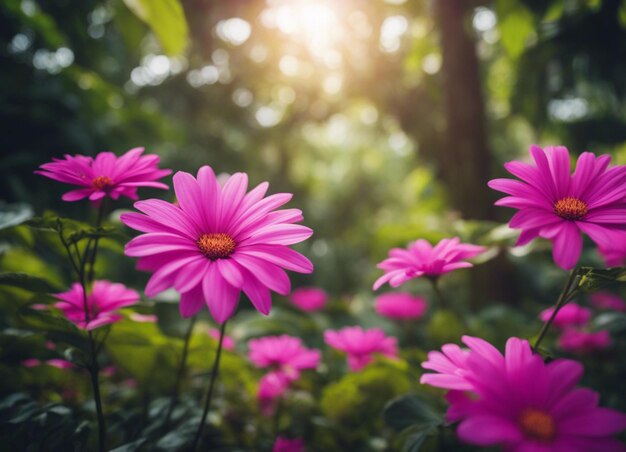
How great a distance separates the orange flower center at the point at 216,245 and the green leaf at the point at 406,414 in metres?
0.34

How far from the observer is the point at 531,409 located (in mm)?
370

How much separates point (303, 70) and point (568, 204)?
11.0ft

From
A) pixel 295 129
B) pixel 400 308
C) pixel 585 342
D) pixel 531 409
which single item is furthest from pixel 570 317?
pixel 295 129

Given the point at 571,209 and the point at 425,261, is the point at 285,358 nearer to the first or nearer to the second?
the point at 425,261

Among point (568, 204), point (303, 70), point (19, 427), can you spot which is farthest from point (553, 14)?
point (303, 70)

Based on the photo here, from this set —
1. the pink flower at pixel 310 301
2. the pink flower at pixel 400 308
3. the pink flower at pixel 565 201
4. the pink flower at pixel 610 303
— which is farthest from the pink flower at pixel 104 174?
the pink flower at pixel 610 303

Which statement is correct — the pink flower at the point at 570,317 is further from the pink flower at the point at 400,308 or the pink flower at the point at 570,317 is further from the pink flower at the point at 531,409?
the pink flower at the point at 531,409

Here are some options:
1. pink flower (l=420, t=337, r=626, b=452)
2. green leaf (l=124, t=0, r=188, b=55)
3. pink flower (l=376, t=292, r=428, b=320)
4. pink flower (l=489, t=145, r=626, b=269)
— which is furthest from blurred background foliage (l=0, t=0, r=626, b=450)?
pink flower (l=489, t=145, r=626, b=269)

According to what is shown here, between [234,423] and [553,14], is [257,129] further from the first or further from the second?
[234,423]

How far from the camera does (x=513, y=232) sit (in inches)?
32.4

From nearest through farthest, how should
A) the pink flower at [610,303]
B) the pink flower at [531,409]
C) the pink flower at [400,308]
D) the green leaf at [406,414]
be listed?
the pink flower at [531,409] < the green leaf at [406,414] < the pink flower at [610,303] < the pink flower at [400,308]

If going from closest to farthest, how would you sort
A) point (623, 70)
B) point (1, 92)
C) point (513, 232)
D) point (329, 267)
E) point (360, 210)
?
point (513, 232)
point (1, 92)
point (623, 70)
point (329, 267)
point (360, 210)

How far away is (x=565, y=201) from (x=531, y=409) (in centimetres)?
25

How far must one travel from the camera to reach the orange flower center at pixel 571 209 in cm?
46
